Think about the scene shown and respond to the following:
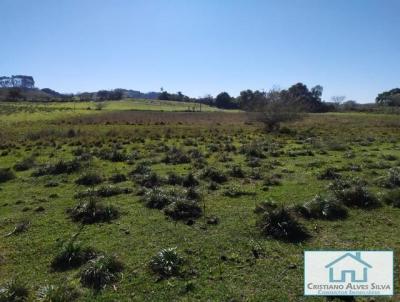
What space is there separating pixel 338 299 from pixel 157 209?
5752mm

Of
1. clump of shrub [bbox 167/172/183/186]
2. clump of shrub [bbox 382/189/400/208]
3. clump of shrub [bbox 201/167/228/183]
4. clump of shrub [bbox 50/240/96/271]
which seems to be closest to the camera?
clump of shrub [bbox 50/240/96/271]

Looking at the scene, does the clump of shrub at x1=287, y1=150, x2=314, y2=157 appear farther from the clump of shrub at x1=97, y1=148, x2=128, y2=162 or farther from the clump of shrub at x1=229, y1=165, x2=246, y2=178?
the clump of shrub at x1=97, y1=148, x2=128, y2=162

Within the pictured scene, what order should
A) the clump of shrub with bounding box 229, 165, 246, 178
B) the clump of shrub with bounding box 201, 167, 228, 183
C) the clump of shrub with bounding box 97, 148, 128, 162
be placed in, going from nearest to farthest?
the clump of shrub with bounding box 201, 167, 228, 183 → the clump of shrub with bounding box 229, 165, 246, 178 → the clump of shrub with bounding box 97, 148, 128, 162

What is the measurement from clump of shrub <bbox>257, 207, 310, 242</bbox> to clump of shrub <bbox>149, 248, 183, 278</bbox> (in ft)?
7.54

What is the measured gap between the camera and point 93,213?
9711mm

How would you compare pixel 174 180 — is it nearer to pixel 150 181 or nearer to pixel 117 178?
pixel 150 181

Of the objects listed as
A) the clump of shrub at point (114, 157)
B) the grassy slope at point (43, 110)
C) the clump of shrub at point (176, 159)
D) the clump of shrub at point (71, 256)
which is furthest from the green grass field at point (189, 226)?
the grassy slope at point (43, 110)

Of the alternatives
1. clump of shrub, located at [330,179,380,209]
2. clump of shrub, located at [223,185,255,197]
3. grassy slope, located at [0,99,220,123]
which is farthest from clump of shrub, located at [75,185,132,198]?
grassy slope, located at [0,99,220,123]

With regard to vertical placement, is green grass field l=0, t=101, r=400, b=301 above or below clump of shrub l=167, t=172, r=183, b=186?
below

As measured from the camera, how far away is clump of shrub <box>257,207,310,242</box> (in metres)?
8.11

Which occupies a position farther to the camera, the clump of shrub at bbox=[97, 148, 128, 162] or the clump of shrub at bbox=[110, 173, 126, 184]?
the clump of shrub at bbox=[97, 148, 128, 162]

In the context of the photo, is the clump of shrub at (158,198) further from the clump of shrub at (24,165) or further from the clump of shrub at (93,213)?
the clump of shrub at (24,165)

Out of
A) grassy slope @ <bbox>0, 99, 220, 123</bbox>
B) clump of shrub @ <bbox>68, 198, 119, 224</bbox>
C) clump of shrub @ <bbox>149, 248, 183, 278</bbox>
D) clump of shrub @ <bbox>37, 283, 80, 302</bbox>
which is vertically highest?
grassy slope @ <bbox>0, 99, 220, 123</bbox>

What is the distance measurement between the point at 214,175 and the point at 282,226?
6059mm
